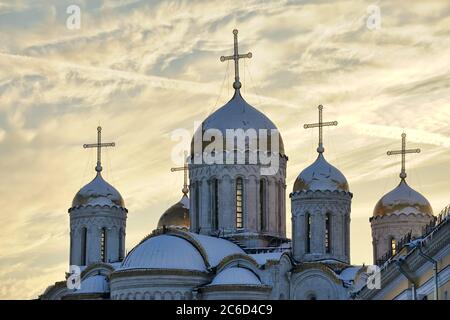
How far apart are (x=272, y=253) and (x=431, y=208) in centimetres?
985

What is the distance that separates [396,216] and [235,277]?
1165 cm

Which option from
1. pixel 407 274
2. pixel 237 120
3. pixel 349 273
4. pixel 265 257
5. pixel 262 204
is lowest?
pixel 407 274

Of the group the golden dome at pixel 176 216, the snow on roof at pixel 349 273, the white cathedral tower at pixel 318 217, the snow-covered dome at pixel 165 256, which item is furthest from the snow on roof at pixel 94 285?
the snow on roof at pixel 349 273

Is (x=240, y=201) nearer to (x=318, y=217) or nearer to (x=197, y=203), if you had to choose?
(x=197, y=203)

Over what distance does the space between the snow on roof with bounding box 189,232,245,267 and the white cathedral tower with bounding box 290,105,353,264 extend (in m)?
2.96

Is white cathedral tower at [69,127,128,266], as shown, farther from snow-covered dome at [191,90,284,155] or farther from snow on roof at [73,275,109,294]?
snow-covered dome at [191,90,284,155]

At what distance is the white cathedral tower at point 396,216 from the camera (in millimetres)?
64250

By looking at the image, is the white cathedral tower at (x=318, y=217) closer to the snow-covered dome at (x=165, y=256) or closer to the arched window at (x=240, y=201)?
the arched window at (x=240, y=201)

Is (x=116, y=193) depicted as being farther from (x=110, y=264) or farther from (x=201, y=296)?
(x=201, y=296)

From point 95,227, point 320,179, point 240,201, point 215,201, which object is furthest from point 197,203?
point 95,227

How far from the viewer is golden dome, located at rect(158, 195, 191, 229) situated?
227ft

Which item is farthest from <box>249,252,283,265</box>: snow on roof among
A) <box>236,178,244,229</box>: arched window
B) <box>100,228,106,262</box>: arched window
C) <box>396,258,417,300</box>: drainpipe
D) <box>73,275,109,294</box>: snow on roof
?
<box>396,258,417,300</box>: drainpipe

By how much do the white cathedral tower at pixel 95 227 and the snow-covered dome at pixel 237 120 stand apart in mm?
7309

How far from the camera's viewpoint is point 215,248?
57.5 metres
